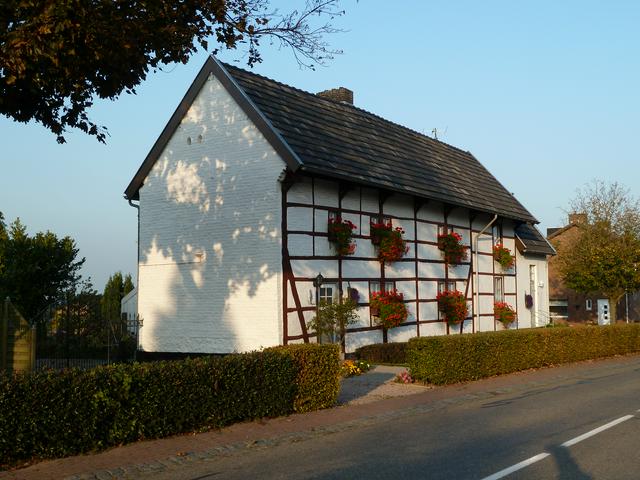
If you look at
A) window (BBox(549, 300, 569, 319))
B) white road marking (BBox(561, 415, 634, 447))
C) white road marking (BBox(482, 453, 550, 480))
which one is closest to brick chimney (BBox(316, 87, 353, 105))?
white road marking (BBox(561, 415, 634, 447))

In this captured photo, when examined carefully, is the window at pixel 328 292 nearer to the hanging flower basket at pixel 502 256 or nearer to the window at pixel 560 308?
the hanging flower basket at pixel 502 256

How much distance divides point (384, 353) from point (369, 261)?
307 cm

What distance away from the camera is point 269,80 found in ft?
75.9

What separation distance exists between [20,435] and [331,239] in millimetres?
13241

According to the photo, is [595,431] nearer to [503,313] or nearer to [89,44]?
[89,44]

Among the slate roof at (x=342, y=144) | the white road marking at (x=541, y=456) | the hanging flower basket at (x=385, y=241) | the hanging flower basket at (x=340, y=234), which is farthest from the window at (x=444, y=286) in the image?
the white road marking at (x=541, y=456)

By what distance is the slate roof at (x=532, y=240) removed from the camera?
109 ft

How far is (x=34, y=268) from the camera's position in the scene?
107ft

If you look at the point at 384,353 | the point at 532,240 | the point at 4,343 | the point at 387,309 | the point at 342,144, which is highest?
the point at 342,144

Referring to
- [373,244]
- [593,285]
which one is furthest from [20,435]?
[593,285]

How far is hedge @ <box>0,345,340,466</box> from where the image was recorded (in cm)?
857

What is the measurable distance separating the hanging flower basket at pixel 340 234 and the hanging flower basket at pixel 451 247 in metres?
5.84

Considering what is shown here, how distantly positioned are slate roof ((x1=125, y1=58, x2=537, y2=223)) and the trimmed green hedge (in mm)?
5970

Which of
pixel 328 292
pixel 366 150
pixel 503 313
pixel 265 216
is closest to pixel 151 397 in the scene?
pixel 265 216
